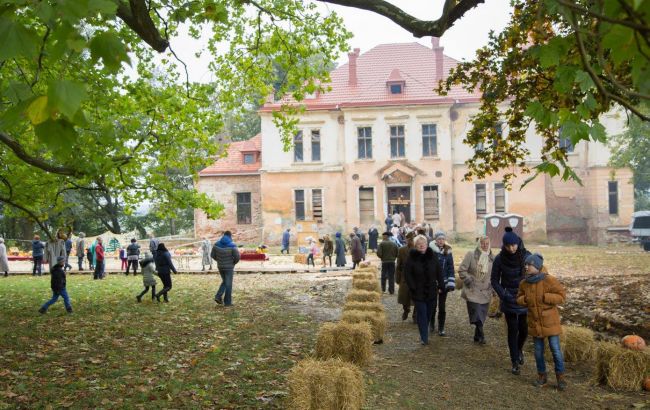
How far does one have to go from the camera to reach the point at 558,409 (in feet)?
21.3

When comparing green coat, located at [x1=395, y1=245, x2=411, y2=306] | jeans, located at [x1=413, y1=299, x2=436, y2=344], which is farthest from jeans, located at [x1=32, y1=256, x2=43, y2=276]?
jeans, located at [x1=413, y1=299, x2=436, y2=344]

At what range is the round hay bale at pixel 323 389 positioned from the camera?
559cm

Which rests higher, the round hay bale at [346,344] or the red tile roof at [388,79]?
the red tile roof at [388,79]

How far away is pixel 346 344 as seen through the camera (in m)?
7.91

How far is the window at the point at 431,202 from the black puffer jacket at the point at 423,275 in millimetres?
28860

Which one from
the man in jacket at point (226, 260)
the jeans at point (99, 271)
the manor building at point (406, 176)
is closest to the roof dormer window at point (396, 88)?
the manor building at point (406, 176)

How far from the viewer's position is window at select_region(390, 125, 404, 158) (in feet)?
129

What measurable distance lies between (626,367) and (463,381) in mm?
1960

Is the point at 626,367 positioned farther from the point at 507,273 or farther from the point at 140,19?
the point at 140,19

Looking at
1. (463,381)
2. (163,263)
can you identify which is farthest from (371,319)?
(163,263)

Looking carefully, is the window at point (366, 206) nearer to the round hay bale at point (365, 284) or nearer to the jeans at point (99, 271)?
the jeans at point (99, 271)

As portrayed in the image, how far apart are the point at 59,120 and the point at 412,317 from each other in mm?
10576

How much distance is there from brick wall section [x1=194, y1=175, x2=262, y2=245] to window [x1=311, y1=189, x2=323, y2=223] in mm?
4617

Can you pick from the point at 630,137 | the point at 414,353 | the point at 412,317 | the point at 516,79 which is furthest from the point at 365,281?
the point at 630,137
